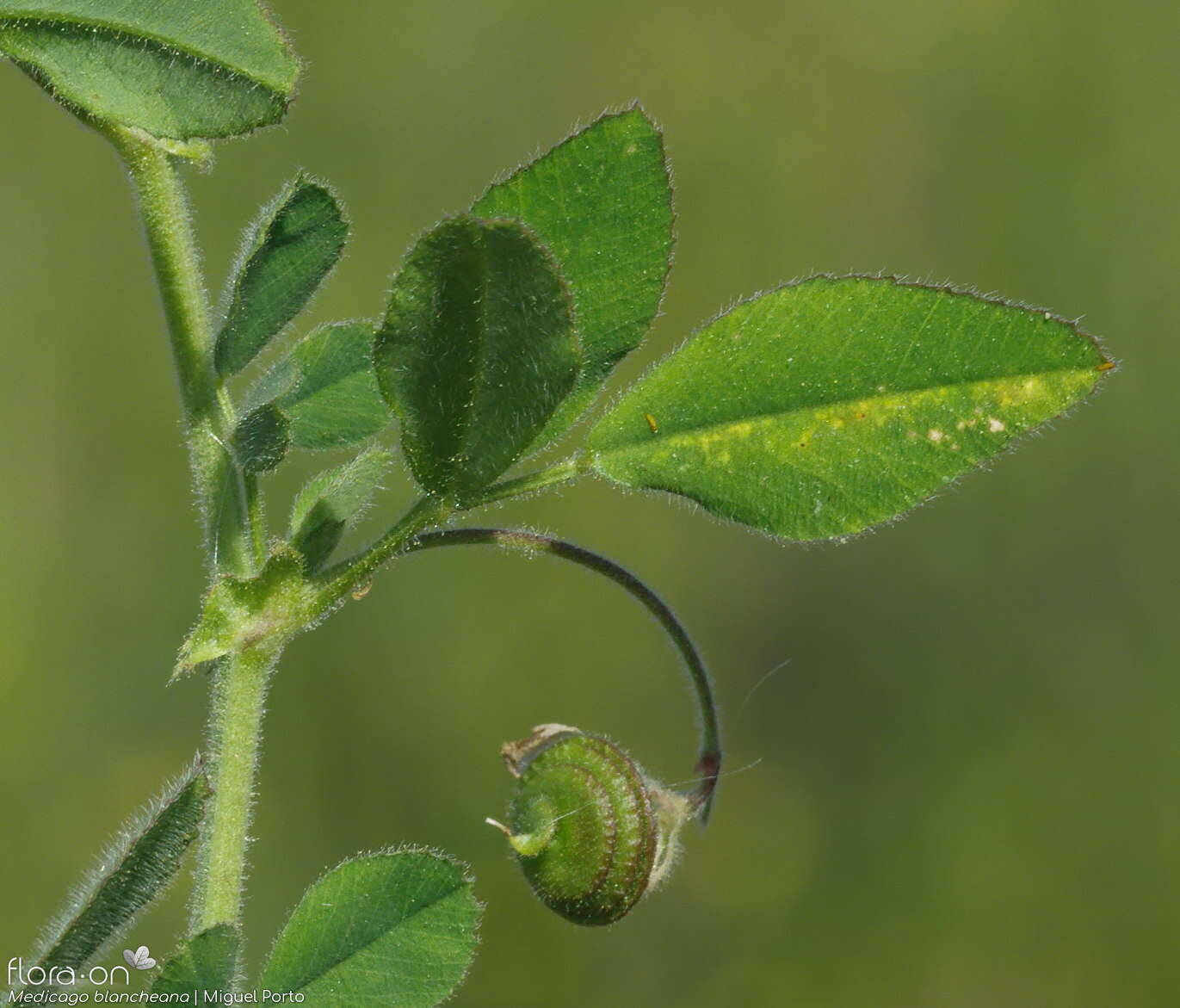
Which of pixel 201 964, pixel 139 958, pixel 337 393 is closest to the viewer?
pixel 201 964

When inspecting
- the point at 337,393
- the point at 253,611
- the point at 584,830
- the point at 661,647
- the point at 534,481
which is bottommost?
the point at 584,830

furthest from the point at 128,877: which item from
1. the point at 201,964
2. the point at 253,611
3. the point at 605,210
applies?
the point at 605,210

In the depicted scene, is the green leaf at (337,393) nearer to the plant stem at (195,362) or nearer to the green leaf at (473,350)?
the plant stem at (195,362)

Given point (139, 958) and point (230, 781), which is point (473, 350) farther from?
point (139, 958)

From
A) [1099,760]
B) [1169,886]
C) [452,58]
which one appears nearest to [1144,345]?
[1099,760]

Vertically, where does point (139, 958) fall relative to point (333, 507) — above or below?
below

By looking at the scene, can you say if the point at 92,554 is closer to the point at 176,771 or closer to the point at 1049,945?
the point at 176,771
